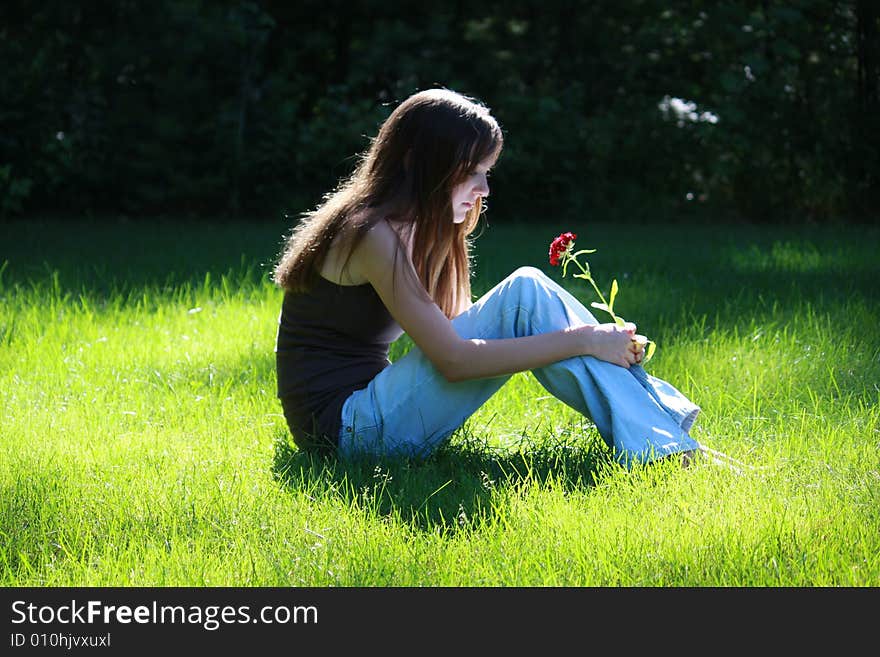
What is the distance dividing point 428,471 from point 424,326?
42 centimetres

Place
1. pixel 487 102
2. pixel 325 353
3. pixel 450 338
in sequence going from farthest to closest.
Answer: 1. pixel 487 102
2. pixel 325 353
3. pixel 450 338

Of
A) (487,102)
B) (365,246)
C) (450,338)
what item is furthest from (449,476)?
(487,102)

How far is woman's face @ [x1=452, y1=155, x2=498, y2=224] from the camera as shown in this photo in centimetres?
279

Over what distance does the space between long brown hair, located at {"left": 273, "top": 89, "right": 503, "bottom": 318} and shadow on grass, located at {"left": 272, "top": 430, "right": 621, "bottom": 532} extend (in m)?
0.52

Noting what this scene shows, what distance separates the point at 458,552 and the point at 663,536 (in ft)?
1.50

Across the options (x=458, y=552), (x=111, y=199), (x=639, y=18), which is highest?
(x=639, y=18)

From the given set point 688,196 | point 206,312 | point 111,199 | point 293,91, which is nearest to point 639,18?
point 688,196

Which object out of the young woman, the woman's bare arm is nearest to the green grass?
the young woman

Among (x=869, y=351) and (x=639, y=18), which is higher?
(x=639, y=18)

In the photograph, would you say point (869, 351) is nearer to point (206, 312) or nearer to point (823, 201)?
point (206, 312)

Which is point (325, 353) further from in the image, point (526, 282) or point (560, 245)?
point (560, 245)

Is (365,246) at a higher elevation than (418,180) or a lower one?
lower

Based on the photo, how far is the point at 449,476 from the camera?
115 inches

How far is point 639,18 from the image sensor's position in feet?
33.6
